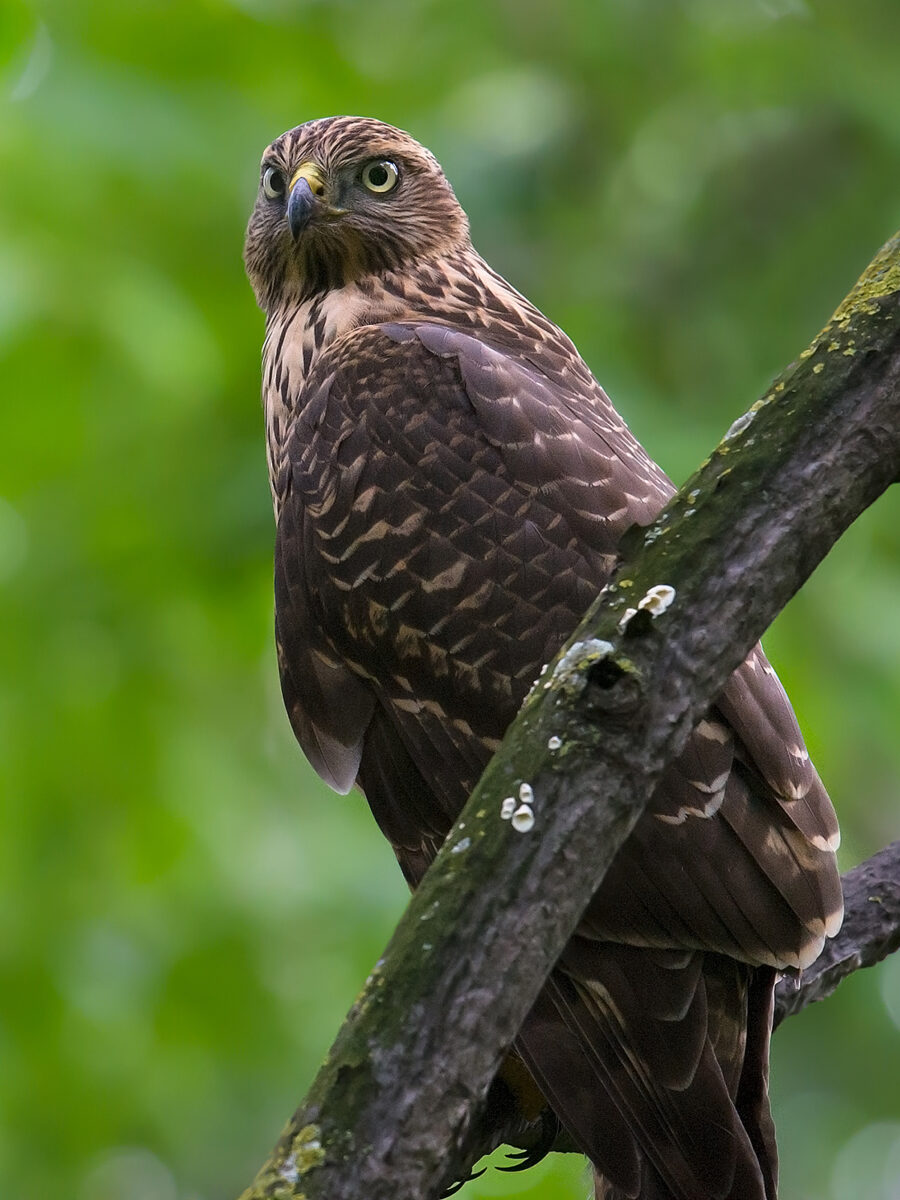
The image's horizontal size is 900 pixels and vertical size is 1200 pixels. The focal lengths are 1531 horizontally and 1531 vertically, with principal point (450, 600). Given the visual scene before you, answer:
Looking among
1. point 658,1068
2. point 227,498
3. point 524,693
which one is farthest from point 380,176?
point 658,1068

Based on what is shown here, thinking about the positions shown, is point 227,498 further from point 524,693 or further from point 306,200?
point 524,693

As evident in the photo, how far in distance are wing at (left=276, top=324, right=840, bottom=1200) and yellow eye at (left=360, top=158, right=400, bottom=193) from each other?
68cm

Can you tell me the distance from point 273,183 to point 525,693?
1.70 metres

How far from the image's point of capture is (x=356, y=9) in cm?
526

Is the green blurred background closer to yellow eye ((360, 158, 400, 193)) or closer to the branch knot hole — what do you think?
yellow eye ((360, 158, 400, 193))

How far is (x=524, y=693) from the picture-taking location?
109 inches

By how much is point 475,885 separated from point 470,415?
138cm

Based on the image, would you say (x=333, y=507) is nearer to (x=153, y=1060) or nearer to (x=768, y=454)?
(x=768, y=454)

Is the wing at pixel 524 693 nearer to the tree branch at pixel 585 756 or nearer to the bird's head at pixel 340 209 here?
the bird's head at pixel 340 209

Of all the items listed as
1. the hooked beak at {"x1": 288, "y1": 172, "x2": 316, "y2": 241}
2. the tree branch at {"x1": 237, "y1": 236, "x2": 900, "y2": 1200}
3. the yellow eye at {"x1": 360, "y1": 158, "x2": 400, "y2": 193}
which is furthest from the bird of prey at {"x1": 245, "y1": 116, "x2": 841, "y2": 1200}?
the tree branch at {"x1": 237, "y1": 236, "x2": 900, "y2": 1200}

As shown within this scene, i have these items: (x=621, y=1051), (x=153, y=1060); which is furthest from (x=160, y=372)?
(x=621, y=1051)

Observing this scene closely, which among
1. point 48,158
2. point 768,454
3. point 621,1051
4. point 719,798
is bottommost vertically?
point 621,1051

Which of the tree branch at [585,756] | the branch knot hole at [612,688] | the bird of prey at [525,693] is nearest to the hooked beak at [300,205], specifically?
the bird of prey at [525,693]

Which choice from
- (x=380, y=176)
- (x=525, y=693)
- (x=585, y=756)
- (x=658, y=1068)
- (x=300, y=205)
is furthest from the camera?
(x=380, y=176)
